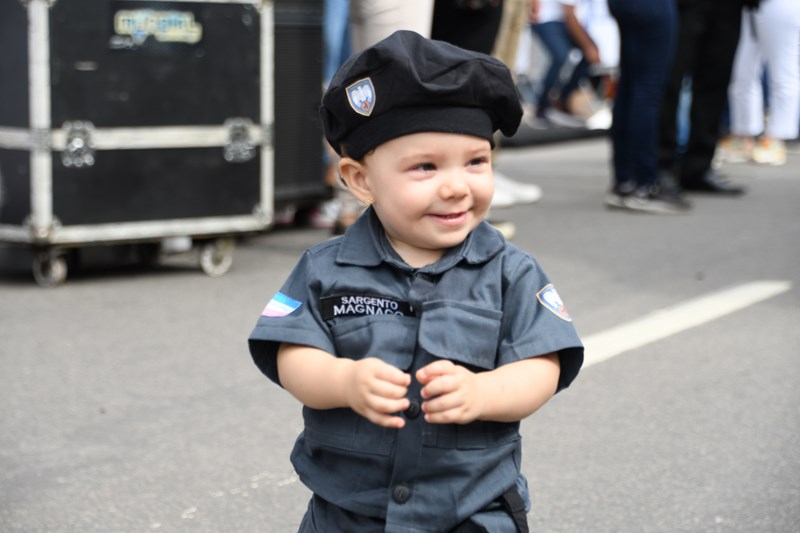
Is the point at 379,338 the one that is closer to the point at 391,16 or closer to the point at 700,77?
the point at 391,16

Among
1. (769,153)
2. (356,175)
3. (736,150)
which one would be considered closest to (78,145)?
(356,175)

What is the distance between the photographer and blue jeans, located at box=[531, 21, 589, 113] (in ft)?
50.5

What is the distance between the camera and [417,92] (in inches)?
87.8

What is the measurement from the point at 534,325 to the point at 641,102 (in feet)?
19.3

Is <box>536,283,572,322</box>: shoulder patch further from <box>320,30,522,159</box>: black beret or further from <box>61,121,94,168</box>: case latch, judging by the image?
<box>61,121,94,168</box>: case latch

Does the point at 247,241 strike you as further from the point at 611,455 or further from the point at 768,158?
the point at 768,158

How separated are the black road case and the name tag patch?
11.3 feet

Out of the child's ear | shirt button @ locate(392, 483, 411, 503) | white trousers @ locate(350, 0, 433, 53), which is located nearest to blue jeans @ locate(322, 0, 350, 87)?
white trousers @ locate(350, 0, 433, 53)

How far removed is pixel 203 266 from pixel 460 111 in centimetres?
390

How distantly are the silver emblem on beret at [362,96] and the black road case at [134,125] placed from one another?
A: 345 centimetres

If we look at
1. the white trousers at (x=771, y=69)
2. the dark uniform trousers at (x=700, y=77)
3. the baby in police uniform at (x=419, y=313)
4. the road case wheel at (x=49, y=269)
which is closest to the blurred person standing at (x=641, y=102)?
the dark uniform trousers at (x=700, y=77)

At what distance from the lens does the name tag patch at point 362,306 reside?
233 centimetres

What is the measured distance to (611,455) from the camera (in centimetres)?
378

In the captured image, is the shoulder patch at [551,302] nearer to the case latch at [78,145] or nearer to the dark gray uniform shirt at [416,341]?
the dark gray uniform shirt at [416,341]
